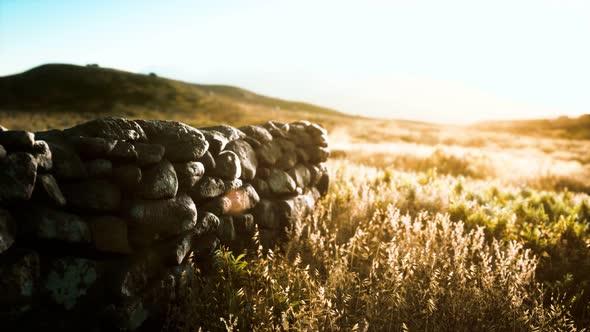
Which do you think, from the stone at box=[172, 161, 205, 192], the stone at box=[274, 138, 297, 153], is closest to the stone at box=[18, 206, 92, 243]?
the stone at box=[172, 161, 205, 192]

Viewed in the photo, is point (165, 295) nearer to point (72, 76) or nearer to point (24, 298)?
point (24, 298)

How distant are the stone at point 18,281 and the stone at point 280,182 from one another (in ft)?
9.76

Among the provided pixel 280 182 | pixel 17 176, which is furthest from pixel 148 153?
pixel 280 182

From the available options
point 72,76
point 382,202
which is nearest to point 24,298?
point 382,202

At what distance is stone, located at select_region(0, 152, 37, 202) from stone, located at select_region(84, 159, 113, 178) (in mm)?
457

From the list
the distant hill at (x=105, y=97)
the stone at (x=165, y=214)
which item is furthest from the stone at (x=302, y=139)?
the distant hill at (x=105, y=97)

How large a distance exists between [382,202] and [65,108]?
5753 cm

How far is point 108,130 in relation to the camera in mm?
3049

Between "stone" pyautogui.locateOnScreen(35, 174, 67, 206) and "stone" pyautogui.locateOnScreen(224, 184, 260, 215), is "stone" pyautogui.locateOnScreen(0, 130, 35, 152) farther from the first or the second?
"stone" pyautogui.locateOnScreen(224, 184, 260, 215)

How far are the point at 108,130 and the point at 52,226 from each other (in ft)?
2.93

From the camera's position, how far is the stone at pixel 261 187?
4.86m

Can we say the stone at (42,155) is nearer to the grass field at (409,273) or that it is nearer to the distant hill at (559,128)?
the grass field at (409,273)

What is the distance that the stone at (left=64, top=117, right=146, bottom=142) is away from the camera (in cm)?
302

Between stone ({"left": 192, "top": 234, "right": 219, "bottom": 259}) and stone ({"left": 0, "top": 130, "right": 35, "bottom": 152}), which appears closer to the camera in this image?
stone ({"left": 0, "top": 130, "right": 35, "bottom": 152})
